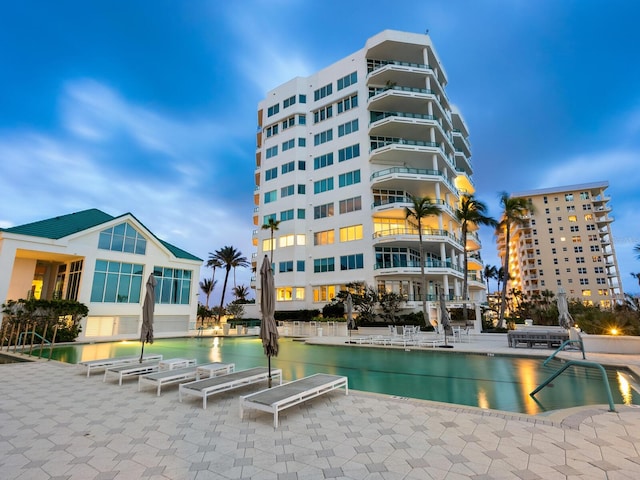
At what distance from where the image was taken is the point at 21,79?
39094 millimetres

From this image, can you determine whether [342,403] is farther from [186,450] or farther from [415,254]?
[415,254]

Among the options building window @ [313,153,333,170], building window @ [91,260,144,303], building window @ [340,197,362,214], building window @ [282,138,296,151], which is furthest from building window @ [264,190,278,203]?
building window @ [91,260,144,303]

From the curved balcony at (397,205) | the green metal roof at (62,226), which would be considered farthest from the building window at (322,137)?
the green metal roof at (62,226)

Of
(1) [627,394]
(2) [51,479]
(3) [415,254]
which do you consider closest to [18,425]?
(2) [51,479]

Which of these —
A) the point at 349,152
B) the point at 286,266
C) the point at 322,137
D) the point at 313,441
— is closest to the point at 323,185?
the point at 349,152

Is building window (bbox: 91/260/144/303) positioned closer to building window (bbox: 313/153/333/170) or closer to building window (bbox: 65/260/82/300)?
building window (bbox: 65/260/82/300)

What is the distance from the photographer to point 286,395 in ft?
18.3

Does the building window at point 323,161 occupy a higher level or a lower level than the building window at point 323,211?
higher

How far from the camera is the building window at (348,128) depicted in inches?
1390

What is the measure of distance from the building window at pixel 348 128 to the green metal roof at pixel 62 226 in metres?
22.6

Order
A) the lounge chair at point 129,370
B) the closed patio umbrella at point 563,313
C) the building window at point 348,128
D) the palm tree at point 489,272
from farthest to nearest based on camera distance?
the palm tree at point 489,272
the building window at point 348,128
the closed patio umbrella at point 563,313
the lounge chair at point 129,370

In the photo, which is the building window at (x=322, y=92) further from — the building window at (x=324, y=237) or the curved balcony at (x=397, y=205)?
the building window at (x=324, y=237)

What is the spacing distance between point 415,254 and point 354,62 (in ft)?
77.9

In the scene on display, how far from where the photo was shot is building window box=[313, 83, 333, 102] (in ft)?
125
